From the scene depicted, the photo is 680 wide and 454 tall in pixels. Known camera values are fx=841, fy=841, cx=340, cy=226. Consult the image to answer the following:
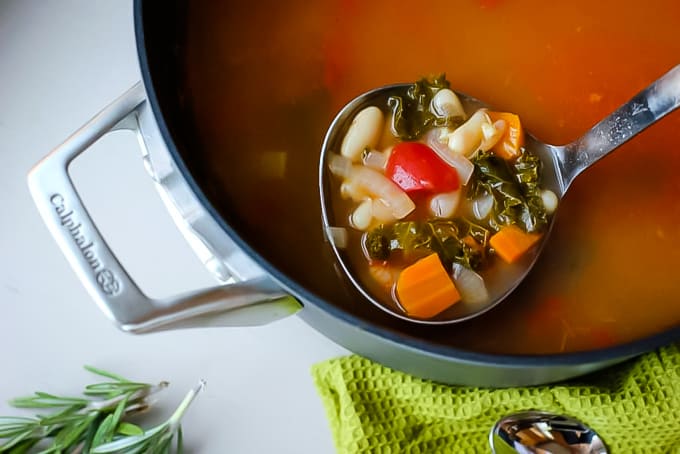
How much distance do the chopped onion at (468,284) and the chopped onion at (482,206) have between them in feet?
0.24

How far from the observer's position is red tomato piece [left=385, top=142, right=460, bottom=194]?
3.43ft

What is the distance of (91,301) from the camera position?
111cm

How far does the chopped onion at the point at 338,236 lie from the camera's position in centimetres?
107

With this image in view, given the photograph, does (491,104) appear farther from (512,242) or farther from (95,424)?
(95,424)

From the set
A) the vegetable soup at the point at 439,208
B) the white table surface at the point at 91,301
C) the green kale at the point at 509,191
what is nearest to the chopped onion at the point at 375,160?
the vegetable soup at the point at 439,208

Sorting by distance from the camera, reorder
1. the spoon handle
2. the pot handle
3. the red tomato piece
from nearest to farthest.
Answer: the pot handle, the spoon handle, the red tomato piece

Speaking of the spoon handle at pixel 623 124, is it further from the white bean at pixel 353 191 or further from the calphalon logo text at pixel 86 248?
the calphalon logo text at pixel 86 248

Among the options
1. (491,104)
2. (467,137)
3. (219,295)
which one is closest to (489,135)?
(467,137)

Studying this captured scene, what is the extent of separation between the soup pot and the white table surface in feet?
0.31

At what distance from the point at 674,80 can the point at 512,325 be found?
0.36m

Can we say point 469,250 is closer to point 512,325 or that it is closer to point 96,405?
point 512,325

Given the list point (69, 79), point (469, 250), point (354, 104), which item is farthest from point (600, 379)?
point (69, 79)

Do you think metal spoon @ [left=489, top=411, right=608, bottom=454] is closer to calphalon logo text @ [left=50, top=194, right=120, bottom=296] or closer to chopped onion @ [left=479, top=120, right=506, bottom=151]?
chopped onion @ [left=479, top=120, right=506, bottom=151]

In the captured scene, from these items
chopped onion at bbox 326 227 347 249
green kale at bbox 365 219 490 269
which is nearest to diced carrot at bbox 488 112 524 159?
green kale at bbox 365 219 490 269
